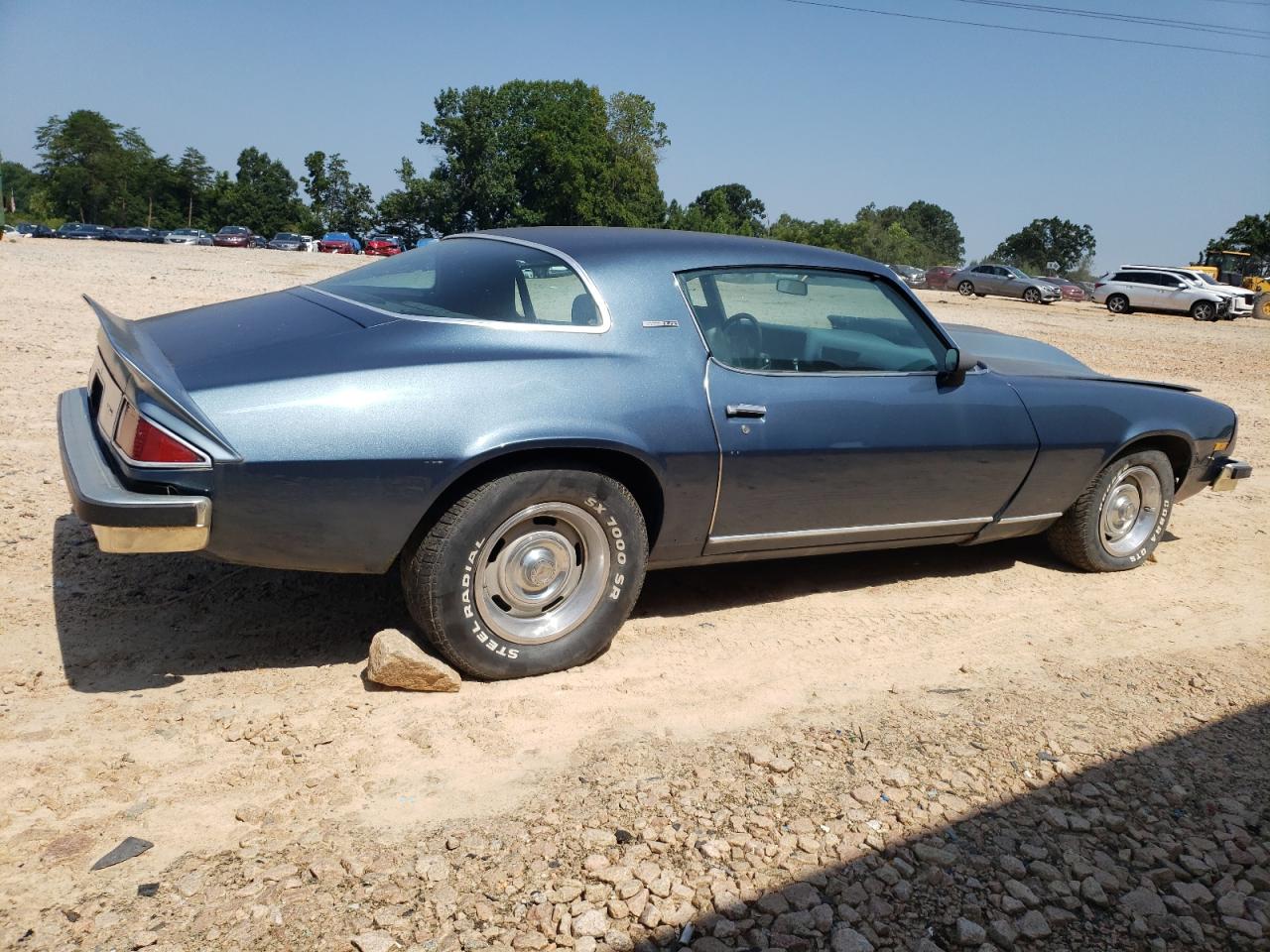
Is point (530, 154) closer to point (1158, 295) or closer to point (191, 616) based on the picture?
point (1158, 295)

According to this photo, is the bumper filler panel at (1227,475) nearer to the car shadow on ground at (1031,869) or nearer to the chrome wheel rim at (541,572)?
the car shadow on ground at (1031,869)

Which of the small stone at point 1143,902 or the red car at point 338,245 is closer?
the small stone at point 1143,902

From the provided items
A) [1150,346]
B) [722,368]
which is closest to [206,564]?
[722,368]

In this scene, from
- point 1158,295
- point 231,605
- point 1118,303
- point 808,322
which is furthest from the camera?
point 1118,303

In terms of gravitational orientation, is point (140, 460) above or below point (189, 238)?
below

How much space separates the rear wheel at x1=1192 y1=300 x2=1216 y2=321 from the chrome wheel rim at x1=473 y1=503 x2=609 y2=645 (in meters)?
31.7

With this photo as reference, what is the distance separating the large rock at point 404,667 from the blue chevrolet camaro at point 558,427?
3.1 inches

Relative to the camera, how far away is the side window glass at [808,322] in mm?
3758

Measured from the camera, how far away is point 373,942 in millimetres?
2094

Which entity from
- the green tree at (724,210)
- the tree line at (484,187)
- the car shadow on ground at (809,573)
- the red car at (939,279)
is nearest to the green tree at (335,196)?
the tree line at (484,187)

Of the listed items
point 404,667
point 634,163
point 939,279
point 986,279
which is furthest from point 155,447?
point 634,163

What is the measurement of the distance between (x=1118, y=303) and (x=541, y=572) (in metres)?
32.8

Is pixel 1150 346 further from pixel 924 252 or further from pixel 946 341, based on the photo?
pixel 924 252

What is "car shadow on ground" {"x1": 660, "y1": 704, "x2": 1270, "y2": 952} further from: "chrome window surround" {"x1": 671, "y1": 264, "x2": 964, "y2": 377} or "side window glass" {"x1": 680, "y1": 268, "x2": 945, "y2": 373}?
"side window glass" {"x1": 680, "y1": 268, "x2": 945, "y2": 373}
